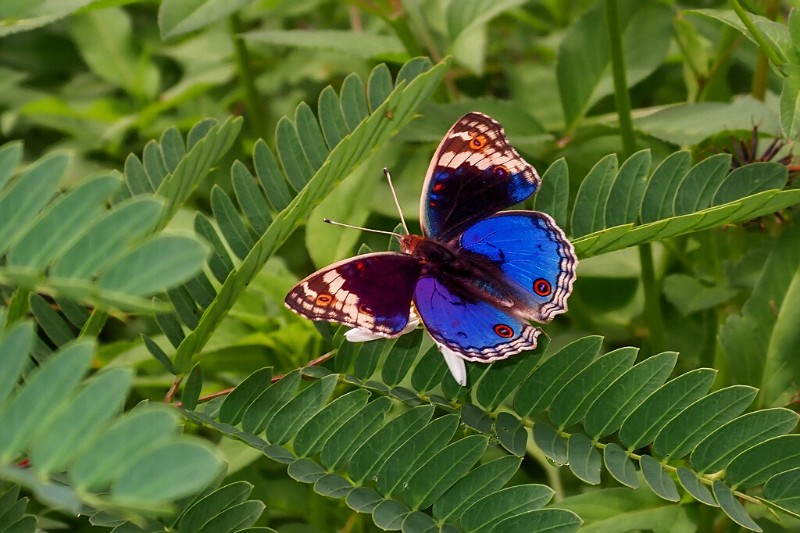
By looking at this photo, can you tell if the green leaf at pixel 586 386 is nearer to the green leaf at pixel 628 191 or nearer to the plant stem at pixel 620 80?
the green leaf at pixel 628 191

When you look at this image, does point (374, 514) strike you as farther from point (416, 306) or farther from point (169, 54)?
point (169, 54)

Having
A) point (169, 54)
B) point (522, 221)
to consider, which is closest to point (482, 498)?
point (522, 221)

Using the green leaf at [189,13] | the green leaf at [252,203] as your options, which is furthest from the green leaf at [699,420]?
the green leaf at [189,13]

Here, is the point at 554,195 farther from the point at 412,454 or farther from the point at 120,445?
the point at 120,445

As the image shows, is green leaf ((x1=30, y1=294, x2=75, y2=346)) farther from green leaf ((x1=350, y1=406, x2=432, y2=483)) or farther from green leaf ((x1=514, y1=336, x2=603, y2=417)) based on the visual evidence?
green leaf ((x1=514, y1=336, x2=603, y2=417))

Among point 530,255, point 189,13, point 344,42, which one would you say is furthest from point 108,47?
point 530,255
